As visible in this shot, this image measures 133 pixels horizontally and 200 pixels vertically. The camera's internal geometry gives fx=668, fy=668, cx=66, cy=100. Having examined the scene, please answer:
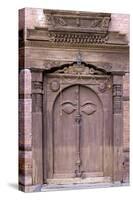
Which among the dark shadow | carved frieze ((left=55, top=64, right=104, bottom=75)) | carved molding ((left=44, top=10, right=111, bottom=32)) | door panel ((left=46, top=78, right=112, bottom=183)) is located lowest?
the dark shadow

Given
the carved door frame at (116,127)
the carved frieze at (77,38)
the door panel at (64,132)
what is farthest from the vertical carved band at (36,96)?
the carved door frame at (116,127)

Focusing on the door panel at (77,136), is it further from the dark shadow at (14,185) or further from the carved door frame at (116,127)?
the dark shadow at (14,185)

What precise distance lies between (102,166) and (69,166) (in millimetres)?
610

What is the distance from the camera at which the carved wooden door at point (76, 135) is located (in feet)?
37.1

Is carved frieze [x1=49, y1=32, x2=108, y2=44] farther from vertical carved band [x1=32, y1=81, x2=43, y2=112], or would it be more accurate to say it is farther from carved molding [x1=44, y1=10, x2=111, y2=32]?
vertical carved band [x1=32, y1=81, x2=43, y2=112]

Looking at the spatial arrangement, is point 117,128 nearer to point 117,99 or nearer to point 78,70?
point 117,99

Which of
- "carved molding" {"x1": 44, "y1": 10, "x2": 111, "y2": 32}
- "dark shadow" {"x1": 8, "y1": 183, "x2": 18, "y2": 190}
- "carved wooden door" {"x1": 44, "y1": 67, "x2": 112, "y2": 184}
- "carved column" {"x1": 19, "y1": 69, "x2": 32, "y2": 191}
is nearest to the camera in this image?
"carved column" {"x1": 19, "y1": 69, "x2": 32, "y2": 191}

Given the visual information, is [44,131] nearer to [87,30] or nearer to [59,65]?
[59,65]

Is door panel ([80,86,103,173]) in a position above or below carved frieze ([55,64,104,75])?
below

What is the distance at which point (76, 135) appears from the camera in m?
11.4

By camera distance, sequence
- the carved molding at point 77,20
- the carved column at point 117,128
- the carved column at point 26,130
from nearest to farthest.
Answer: the carved column at point 26,130 → the carved molding at point 77,20 → the carved column at point 117,128

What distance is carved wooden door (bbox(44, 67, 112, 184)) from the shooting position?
11.3 metres

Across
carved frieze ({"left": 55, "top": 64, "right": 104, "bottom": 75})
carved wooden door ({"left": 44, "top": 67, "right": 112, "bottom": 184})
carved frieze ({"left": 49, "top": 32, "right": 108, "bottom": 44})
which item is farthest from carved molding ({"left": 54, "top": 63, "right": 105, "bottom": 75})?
carved frieze ({"left": 49, "top": 32, "right": 108, "bottom": 44})

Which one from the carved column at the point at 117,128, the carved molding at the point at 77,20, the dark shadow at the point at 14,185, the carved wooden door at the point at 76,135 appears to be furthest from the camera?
the carved column at the point at 117,128
